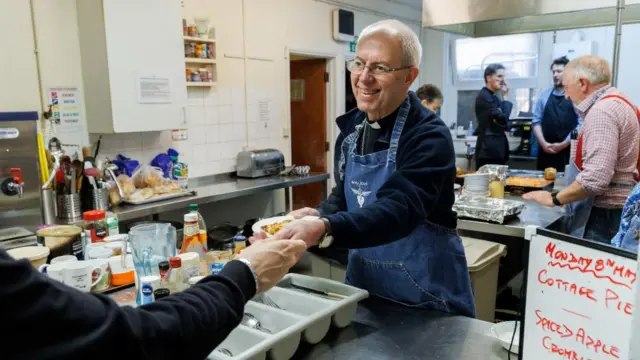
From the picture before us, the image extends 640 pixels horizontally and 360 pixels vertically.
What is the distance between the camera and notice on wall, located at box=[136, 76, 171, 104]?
3.74 meters

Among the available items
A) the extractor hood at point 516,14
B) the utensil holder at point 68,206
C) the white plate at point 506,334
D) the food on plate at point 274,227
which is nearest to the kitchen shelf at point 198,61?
the utensil holder at point 68,206

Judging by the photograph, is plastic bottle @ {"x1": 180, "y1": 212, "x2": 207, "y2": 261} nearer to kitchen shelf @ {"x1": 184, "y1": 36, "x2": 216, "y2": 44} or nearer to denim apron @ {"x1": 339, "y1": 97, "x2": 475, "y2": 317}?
denim apron @ {"x1": 339, "y1": 97, "x2": 475, "y2": 317}

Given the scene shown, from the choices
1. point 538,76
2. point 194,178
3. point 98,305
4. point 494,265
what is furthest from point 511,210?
point 538,76

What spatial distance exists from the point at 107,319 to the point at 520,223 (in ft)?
8.39

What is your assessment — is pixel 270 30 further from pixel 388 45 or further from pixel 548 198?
pixel 388 45

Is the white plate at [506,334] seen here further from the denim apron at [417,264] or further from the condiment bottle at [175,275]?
the condiment bottle at [175,275]

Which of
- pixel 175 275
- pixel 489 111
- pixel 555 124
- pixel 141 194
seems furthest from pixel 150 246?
pixel 555 124

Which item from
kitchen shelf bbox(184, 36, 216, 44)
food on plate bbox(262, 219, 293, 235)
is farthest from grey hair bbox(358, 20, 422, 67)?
kitchen shelf bbox(184, 36, 216, 44)

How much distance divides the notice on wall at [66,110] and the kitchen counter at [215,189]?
73cm

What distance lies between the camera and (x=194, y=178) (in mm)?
4605

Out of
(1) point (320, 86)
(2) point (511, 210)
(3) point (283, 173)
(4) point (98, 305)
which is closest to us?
(4) point (98, 305)

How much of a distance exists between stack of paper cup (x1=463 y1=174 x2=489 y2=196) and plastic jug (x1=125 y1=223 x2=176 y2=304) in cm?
206

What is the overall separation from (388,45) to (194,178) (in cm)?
333

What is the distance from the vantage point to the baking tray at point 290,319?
4.15 feet
